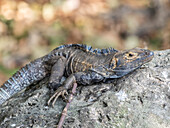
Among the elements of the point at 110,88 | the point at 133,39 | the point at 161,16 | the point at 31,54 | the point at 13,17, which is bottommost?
the point at 110,88

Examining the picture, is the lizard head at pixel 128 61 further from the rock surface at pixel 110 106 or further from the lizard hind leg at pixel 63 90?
the lizard hind leg at pixel 63 90

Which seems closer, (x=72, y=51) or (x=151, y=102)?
(x=151, y=102)

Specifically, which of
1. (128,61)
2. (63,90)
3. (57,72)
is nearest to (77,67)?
(57,72)

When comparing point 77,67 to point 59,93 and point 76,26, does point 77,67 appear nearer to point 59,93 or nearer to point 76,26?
point 59,93

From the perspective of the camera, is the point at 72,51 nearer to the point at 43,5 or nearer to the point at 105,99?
→ the point at 105,99

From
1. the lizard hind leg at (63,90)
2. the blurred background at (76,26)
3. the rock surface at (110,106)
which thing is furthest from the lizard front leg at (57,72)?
the blurred background at (76,26)

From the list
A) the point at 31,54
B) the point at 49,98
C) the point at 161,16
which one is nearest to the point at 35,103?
the point at 49,98
